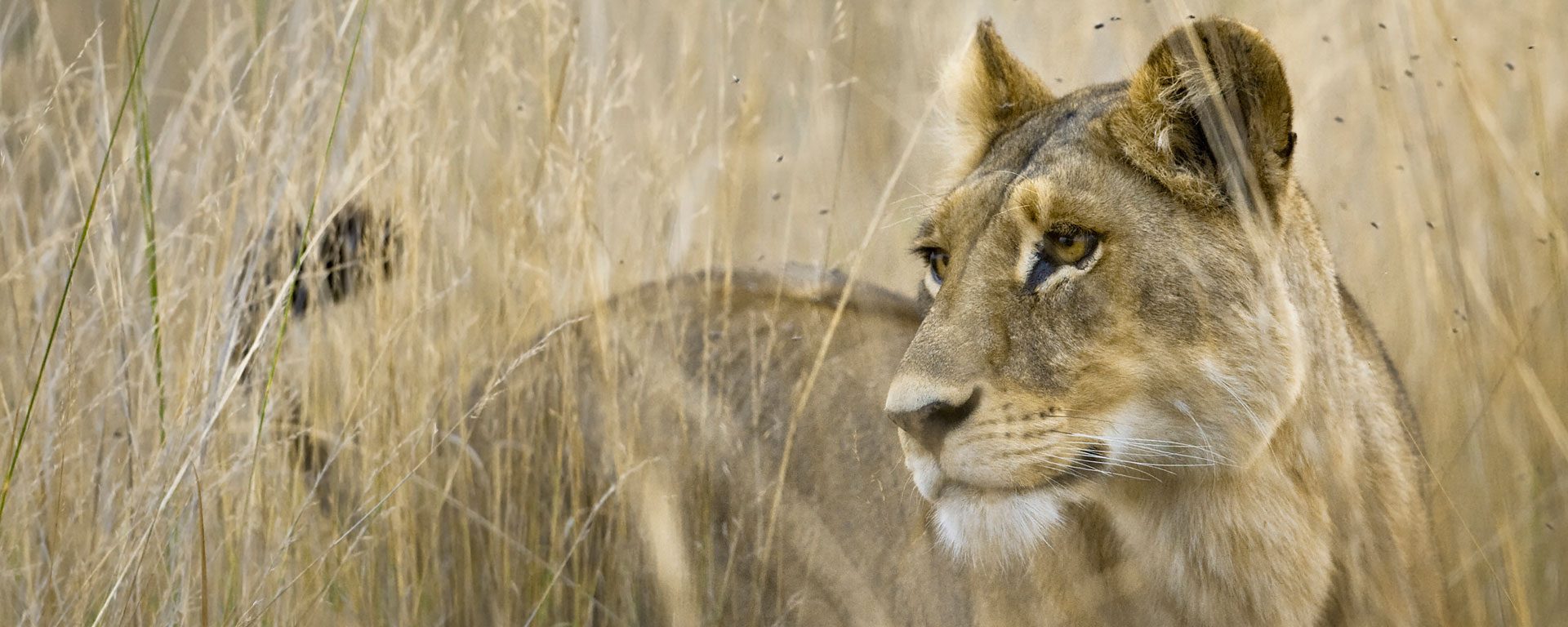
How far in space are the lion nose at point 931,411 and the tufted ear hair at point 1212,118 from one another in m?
0.61

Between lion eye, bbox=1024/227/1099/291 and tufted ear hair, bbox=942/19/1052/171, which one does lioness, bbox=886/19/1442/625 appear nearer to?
lion eye, bbox=1024/227/1099/291

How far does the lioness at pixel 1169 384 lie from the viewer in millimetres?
2402

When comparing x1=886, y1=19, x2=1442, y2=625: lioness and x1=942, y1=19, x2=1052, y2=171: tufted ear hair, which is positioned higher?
x1=942, y1=19, x2=1052, y2=171: tufted ear hair

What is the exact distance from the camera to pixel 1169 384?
7.96ft

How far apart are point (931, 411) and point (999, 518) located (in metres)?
0.24

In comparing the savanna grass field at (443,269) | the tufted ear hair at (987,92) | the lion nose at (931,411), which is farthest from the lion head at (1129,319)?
the tufted ear hair at (987,92)

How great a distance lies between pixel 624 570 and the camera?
3496mm

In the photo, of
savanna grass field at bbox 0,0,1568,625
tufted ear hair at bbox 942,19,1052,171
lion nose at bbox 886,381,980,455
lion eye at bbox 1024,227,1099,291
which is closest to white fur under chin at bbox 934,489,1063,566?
lion nose at bbox 886,381,980,455

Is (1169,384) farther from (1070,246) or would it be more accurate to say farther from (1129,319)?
(1070,246)

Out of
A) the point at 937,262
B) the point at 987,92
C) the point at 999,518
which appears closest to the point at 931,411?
the point at 999,518

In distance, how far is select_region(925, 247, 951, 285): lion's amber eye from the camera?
2891mm

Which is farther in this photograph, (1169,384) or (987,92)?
(987,92)

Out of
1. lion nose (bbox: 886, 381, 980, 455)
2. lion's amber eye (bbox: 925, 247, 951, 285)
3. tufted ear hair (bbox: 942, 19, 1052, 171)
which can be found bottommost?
lion nose (bbox: 886, 381, 980, 455)

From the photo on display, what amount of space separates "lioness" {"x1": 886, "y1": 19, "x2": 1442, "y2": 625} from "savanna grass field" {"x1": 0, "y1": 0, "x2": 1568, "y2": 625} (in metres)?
0.26
